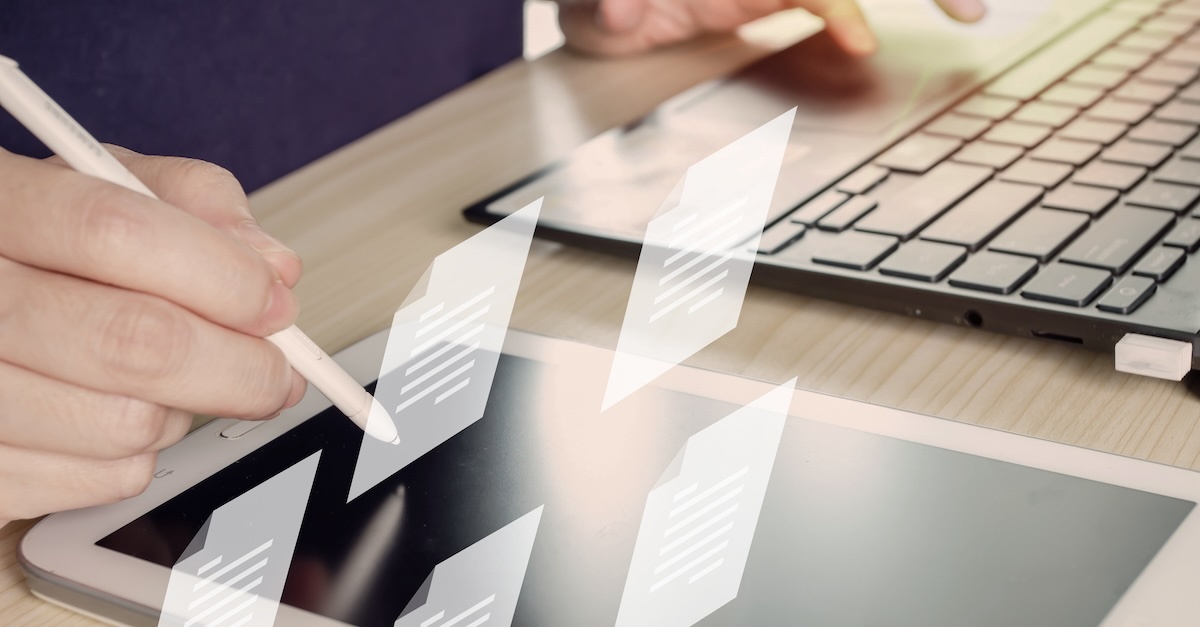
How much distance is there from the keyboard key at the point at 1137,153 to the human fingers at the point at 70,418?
43 cm

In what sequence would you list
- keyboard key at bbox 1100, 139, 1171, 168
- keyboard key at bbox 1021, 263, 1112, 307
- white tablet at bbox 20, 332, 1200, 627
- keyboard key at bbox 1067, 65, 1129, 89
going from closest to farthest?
1. white tablet at bbox 20, 332, 1200, 627
2. keyboard key at bbox 1021, 263, 1112, 307
3. keyboard key at bbox 1100, 139, 1171, 168
4. keyboard key at bbox 1067, 65, 1129, 89

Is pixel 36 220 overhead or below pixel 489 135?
overhead

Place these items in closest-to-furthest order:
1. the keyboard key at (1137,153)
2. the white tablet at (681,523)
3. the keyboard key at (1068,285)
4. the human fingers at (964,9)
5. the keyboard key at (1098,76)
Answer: the white tablet at (681,523)
the keyboard key at (1068,285)
the keyboard key at (1137,153)
the keyboard key at (1098,76)
the human fingers at (964,9)

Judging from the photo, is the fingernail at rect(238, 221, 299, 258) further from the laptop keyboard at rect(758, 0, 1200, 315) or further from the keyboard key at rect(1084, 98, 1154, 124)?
the keyboard key at rect(1084, 98, 1154, 124)

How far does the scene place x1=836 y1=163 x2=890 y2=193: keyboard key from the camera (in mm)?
529

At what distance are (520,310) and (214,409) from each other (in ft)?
0.58

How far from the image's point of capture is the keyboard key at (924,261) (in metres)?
0.46

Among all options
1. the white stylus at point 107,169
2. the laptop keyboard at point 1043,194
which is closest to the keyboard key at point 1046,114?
the laptop keyboard at point 1043,194

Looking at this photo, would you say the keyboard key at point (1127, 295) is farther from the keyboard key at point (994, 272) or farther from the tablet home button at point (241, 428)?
the tablet home button at point (241, 428)

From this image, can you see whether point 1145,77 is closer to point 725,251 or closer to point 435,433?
point 725,251

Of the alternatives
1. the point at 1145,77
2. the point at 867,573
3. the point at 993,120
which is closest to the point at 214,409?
the point at 867,573

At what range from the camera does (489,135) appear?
730mm

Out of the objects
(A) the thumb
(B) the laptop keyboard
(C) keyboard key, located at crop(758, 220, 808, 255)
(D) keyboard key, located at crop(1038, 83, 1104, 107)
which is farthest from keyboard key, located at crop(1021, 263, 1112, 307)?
(A) the thumb
